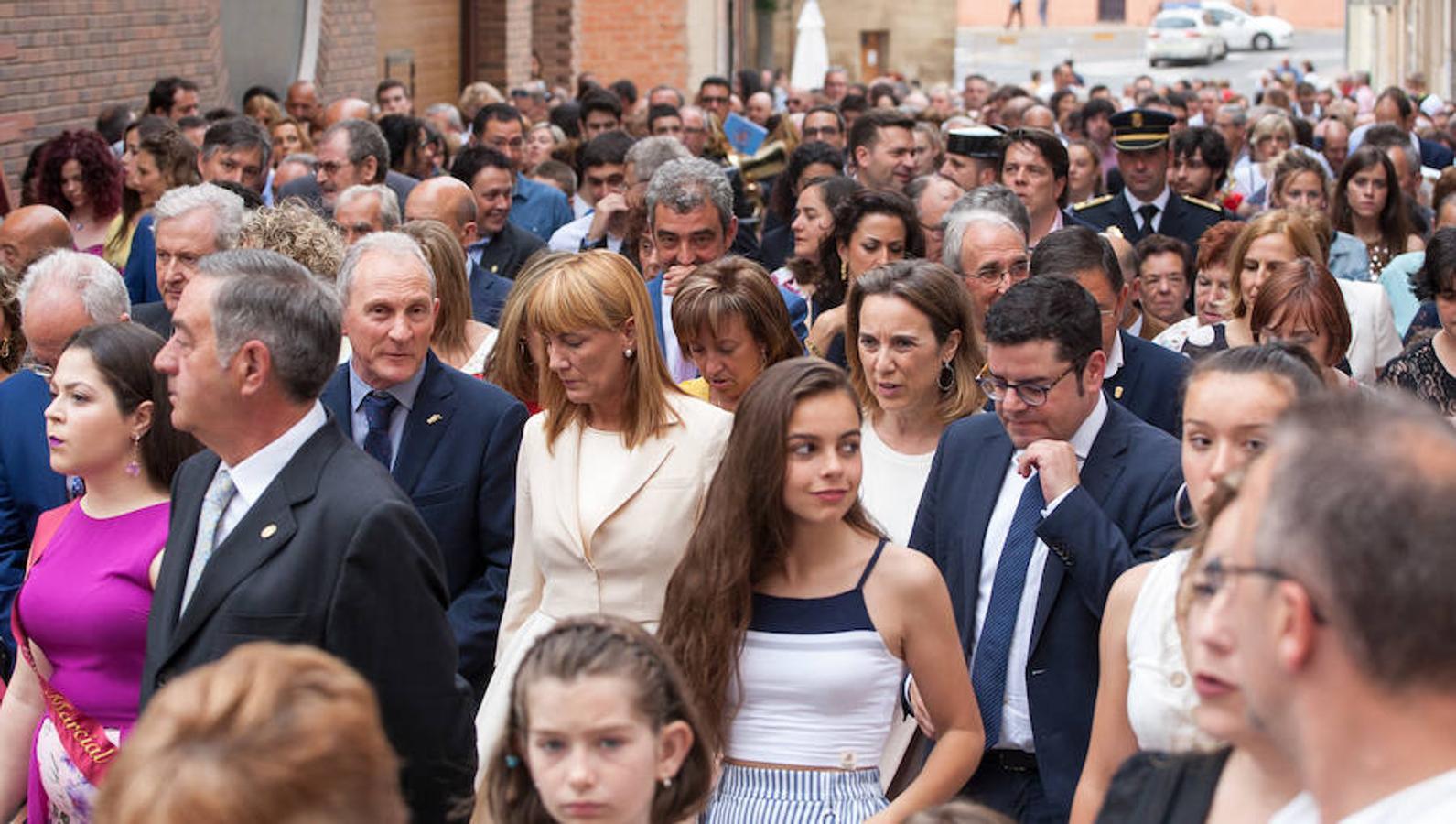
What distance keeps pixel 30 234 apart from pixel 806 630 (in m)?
5.37

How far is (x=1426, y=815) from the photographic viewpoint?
7.23 feet

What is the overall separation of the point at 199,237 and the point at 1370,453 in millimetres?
5815

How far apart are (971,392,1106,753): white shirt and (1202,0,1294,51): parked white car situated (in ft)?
190

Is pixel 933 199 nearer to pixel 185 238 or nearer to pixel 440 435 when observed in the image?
pixel 185 238

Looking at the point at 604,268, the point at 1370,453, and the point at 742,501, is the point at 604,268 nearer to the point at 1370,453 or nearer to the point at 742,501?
the point at 742,501

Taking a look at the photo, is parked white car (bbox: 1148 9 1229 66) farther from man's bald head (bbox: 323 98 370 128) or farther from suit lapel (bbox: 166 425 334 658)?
suit lapel (bbox: 166 425 334 658)

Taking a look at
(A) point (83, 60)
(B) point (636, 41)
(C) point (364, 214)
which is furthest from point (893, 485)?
(B) point (636, 41)

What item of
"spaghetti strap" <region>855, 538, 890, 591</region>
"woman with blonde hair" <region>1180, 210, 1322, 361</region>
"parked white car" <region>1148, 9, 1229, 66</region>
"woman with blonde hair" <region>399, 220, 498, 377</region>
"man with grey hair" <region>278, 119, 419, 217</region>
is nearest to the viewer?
"spaghetti strap" <region>855, 538, 890, 591</region>

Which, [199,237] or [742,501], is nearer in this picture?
[742,501]

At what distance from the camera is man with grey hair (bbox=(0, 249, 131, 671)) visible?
19.8 ft

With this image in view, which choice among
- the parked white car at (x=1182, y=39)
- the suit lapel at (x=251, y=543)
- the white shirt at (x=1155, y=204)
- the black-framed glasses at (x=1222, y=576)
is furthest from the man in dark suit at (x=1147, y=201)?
the parked white car at (x=1182, y=39)

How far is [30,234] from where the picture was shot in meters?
8.52

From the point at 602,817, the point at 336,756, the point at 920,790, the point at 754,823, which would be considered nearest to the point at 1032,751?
the point at 920,790

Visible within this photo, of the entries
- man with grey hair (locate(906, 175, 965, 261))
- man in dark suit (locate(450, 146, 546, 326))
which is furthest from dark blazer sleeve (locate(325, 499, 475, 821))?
man in dark suit (locate(450, 146, 546, 326))
